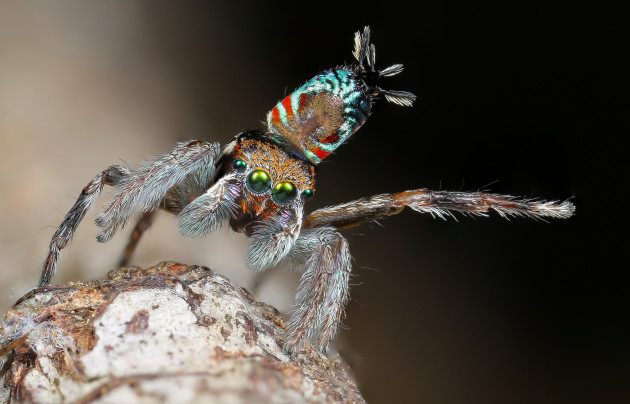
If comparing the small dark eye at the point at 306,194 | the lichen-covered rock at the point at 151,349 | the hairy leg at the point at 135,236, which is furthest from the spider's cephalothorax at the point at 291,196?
the hairy leg at the point at 135,236

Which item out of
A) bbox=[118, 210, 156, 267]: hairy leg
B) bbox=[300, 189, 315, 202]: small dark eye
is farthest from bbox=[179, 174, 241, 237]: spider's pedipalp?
bbox=[118, 210, 156, 267]: hairy leg

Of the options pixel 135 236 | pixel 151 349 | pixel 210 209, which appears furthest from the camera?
pixel 135 236

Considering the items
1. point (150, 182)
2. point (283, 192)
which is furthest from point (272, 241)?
point (150, 182)

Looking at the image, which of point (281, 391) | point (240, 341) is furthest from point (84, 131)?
point (281, 391)

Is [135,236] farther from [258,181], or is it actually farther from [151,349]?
[151,349]

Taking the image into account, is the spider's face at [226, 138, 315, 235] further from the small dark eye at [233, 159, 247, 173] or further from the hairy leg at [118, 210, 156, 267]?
the hairy leg at [118, 210, 156, 267]

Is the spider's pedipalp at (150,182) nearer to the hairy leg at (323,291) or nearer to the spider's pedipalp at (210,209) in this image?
the spider's pedipalp at (210,209)
